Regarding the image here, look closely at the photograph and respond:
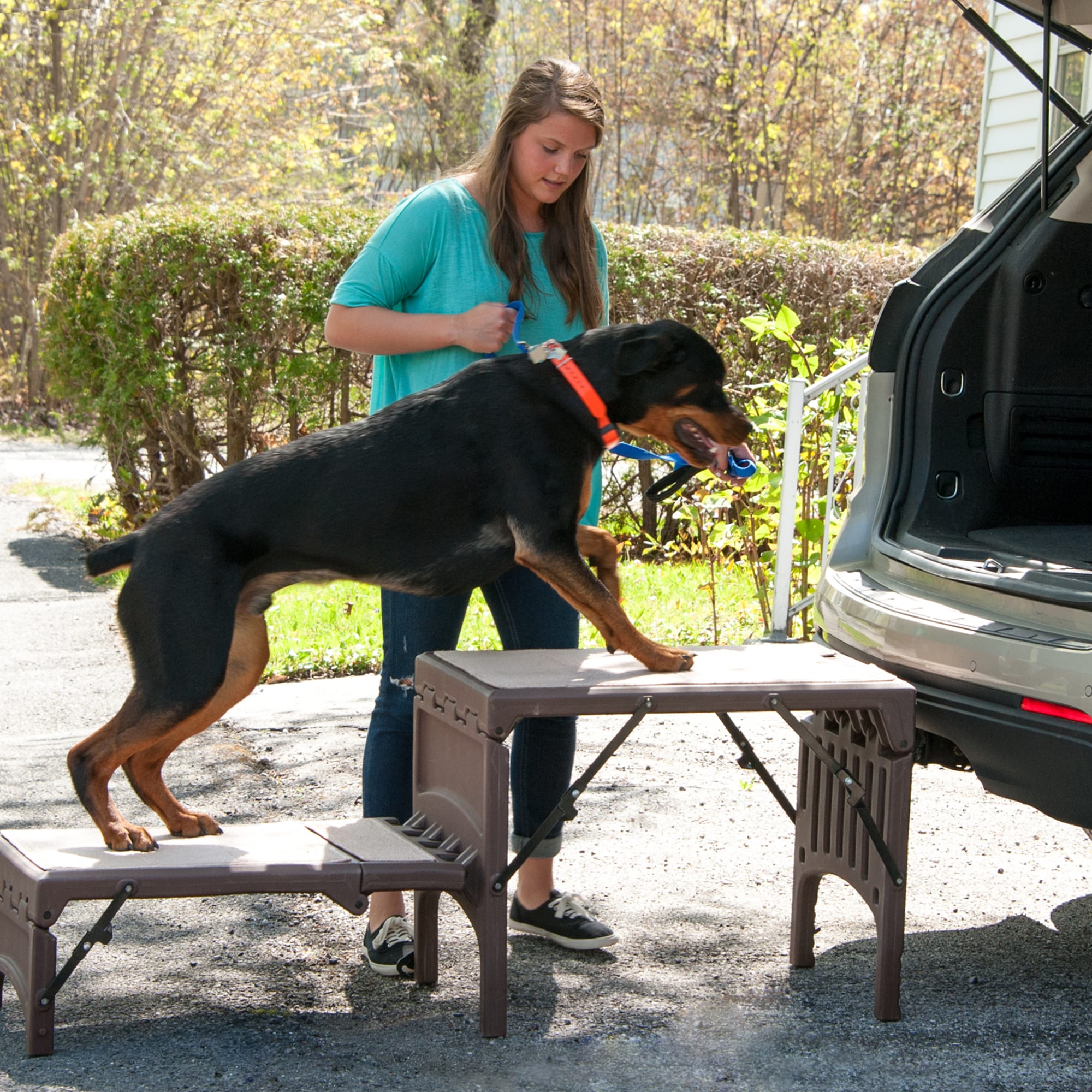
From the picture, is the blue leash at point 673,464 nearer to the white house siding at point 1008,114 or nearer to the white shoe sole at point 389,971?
the white shoe sole at point 389,971

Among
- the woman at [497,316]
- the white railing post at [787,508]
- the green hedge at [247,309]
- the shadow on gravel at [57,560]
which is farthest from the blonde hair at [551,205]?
the shadow on gravel at [57,560]

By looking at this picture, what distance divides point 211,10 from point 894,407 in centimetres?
1535

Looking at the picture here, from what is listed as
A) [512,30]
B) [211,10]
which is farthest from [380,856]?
[512,30]

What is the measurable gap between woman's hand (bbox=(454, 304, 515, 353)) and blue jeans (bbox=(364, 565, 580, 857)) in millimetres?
564

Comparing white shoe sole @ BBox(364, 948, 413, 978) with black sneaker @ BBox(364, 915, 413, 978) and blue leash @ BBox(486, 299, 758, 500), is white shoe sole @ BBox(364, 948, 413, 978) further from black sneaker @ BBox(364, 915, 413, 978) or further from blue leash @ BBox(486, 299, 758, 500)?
blue leash @ BBox(486, 299, 758, 500)

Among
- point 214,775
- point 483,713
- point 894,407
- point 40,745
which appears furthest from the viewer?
point 40,745

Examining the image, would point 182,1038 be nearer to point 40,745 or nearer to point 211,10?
point 40,745

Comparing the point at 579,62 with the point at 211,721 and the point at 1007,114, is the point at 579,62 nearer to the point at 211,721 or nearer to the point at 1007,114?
the point at 1007,114

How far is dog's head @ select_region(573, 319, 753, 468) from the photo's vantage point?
298 cm

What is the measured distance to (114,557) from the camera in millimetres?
2859

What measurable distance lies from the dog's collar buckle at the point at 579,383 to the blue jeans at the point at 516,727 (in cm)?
47

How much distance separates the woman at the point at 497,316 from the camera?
3.15 meters

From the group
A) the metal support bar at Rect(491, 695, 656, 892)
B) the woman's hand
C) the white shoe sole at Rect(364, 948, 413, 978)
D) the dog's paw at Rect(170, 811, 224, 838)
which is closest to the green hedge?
the woman's hand

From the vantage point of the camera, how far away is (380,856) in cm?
284
